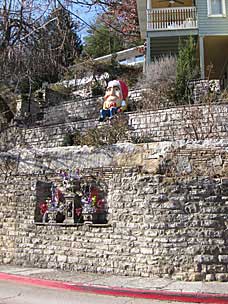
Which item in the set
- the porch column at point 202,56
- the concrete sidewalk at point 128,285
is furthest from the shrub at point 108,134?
the porch column at point 202,56

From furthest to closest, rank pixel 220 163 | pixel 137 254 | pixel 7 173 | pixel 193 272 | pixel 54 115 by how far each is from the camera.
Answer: pixel 54 115
pixel 7 173
pixel 220 163
pixel 137 254
pixel 193 272

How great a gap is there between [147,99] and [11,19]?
227 inches

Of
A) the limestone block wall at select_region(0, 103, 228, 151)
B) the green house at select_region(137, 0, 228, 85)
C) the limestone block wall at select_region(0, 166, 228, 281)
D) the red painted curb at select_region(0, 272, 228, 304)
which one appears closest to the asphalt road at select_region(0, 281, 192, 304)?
the red painted curb at select_region(0, 272, 228, 304)

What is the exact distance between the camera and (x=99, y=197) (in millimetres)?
11008

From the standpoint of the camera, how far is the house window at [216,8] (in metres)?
19.6

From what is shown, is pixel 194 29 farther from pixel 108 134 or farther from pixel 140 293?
pixel 140 293

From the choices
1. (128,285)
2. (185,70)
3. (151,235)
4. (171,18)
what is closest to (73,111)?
(185,70)

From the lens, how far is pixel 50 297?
7.60 meters

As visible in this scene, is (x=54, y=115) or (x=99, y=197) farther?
(x=54, y=115)

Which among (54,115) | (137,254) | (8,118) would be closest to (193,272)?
(137,254)

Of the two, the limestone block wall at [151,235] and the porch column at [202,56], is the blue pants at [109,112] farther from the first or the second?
the porch column at [202,56]

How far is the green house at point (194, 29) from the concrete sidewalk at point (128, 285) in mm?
12138

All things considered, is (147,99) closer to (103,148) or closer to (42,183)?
(103,148)

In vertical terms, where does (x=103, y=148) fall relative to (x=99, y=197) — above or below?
above
